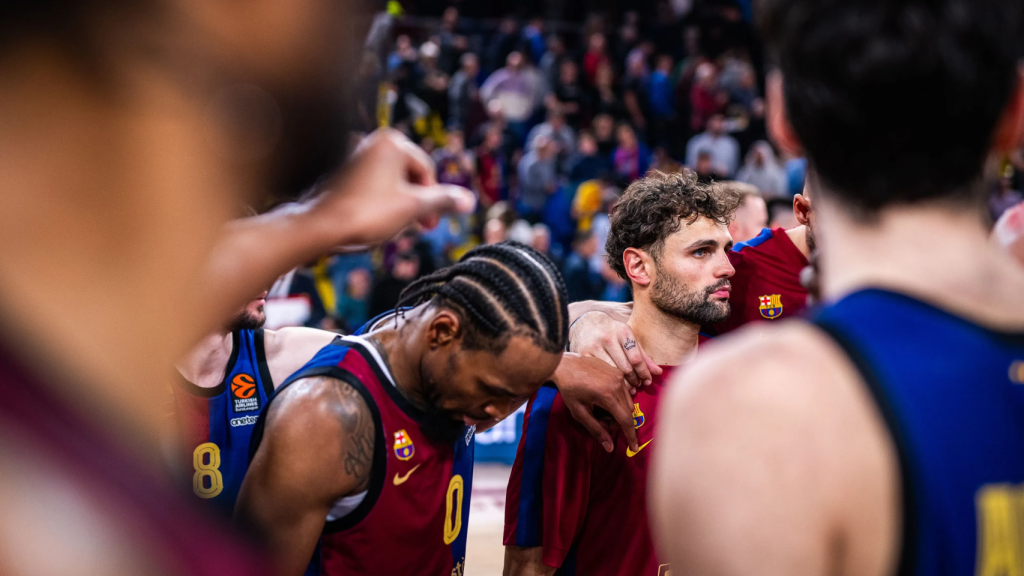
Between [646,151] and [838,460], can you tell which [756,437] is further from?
[646,151]

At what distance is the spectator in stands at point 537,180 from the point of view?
45.7 ft

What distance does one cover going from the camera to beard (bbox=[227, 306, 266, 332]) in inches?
134

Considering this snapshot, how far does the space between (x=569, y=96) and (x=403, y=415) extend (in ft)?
45.0

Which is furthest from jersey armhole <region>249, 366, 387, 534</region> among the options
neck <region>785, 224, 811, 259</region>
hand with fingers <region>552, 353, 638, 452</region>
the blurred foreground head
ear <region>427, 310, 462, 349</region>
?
neck <region>785, 224, 811, 259</region>

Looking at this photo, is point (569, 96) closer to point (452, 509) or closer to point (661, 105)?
point (661, 105)

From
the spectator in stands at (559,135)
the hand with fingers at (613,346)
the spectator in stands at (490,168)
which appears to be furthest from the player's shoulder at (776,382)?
the spectator in stands at (559,135)

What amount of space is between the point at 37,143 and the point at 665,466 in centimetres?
79

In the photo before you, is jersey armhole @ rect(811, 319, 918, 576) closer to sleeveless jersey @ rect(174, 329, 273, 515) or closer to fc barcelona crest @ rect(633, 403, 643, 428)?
fc barcelona crest @ rect(633, 403, 643, 428)

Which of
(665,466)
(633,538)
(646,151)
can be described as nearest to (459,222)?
(646,151)

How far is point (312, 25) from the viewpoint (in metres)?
0.69

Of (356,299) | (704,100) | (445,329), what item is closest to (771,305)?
(445,329)

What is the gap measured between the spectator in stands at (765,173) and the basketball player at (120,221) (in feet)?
44.2

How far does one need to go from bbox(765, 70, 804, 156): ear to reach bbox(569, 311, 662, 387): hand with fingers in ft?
6.53

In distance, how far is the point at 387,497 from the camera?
2561 mm
